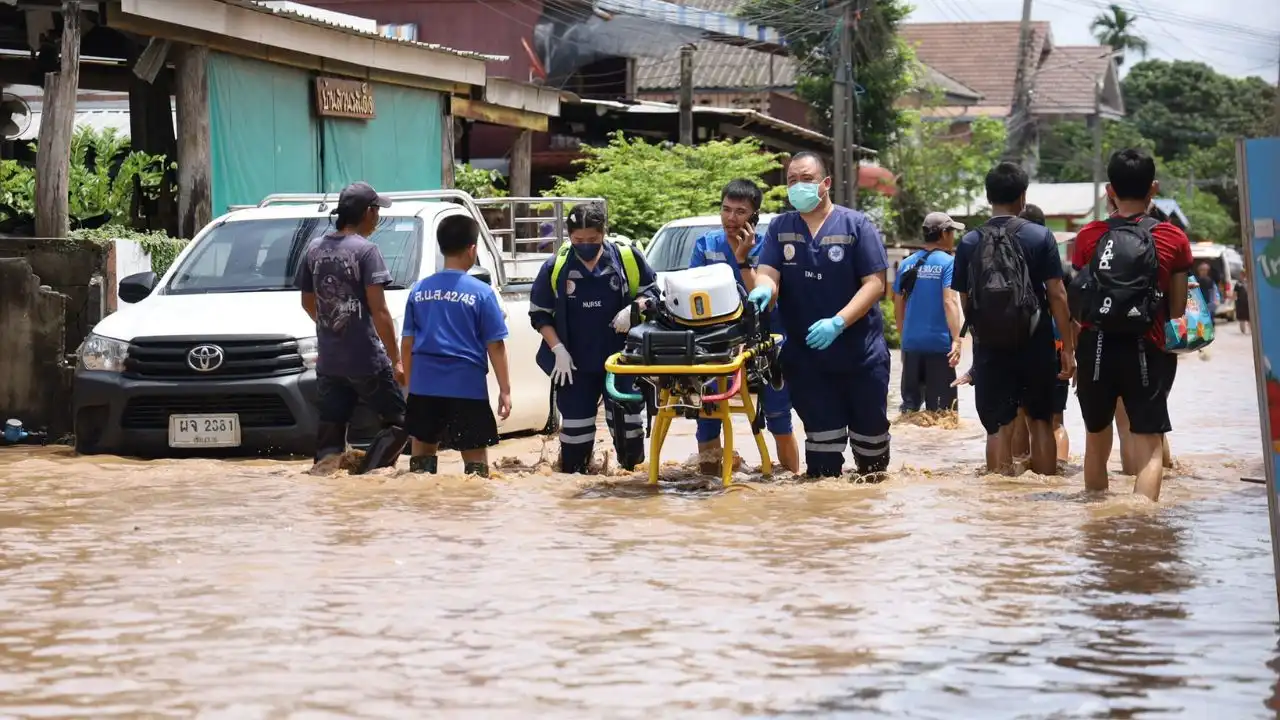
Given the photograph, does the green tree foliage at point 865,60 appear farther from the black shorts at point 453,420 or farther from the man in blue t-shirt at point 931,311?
the black shorts at point 453,420

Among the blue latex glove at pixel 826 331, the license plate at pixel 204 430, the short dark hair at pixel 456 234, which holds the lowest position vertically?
the license plate at pixel 204 430

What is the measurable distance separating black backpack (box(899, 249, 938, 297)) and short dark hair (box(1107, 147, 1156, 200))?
4984 millimetres

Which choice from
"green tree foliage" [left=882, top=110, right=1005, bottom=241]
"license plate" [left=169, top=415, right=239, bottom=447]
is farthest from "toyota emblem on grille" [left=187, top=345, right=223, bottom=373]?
"green tree foliage" [left=882, top=110, right=1005, bottom=241]

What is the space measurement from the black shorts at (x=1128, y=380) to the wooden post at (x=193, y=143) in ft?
32.0

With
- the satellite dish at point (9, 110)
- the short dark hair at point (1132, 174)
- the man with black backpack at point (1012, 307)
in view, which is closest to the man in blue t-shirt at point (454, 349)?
the man with black backpack at point (1012, 307)

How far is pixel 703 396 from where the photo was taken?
9.17m

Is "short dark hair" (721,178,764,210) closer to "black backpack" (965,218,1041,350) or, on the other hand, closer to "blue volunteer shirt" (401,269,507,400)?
"black backpack" (965,218,1041,350)

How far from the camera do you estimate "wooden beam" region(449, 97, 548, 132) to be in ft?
77.6

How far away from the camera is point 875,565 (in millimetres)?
7523

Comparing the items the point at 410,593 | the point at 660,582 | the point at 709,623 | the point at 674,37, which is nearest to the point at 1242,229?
the point at 709,623

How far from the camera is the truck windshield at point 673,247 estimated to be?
17156 millimetres

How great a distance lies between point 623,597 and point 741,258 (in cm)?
368

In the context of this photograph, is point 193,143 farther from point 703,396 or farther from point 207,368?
point 703,396

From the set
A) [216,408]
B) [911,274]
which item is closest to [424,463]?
[216,408]
